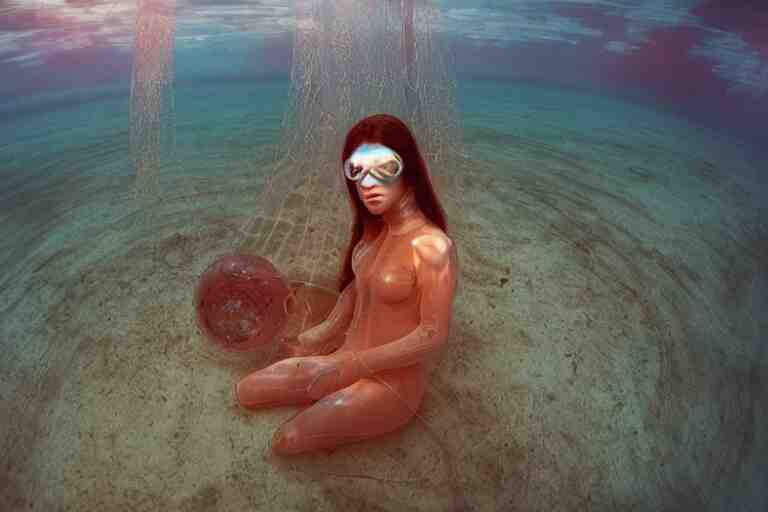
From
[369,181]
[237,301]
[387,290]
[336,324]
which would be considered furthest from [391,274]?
[237,301]

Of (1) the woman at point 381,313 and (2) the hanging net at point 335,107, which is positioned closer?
(1) the woman at point 381,313

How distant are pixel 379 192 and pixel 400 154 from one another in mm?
125

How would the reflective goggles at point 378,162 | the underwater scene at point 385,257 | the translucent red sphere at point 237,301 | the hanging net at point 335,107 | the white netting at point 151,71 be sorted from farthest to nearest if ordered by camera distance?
the white netting at point 151,71 < the hanging net at point 335,107 < the translucent red sphere at point 237,301 < the underwater scene at point 385,257 < the reflective goggles at point 378,162

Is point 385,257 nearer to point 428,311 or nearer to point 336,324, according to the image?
point 428,311

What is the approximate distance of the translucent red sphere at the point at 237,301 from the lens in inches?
77.8

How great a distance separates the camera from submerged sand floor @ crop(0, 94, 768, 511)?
178cm

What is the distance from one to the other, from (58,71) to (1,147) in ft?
1.82

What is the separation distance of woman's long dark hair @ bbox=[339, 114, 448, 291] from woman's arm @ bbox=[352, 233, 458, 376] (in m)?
0.12

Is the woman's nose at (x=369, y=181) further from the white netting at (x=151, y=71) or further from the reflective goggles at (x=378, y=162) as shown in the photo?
the white netting at (x=151, y=71)

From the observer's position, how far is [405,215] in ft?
5.65

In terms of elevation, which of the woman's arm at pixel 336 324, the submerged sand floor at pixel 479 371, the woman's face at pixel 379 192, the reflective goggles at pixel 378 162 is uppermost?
the reflective goggles at pixel 378 162

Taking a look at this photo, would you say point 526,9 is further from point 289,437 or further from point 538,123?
point 289,437

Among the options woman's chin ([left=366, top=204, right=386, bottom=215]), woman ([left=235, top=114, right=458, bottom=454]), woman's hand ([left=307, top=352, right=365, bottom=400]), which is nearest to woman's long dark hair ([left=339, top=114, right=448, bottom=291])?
woman ([left=235, top=114, right=458, bottom=454])

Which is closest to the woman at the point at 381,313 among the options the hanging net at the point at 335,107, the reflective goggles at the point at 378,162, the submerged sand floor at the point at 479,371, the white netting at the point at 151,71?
the reflective goggles at the point at 378,162
